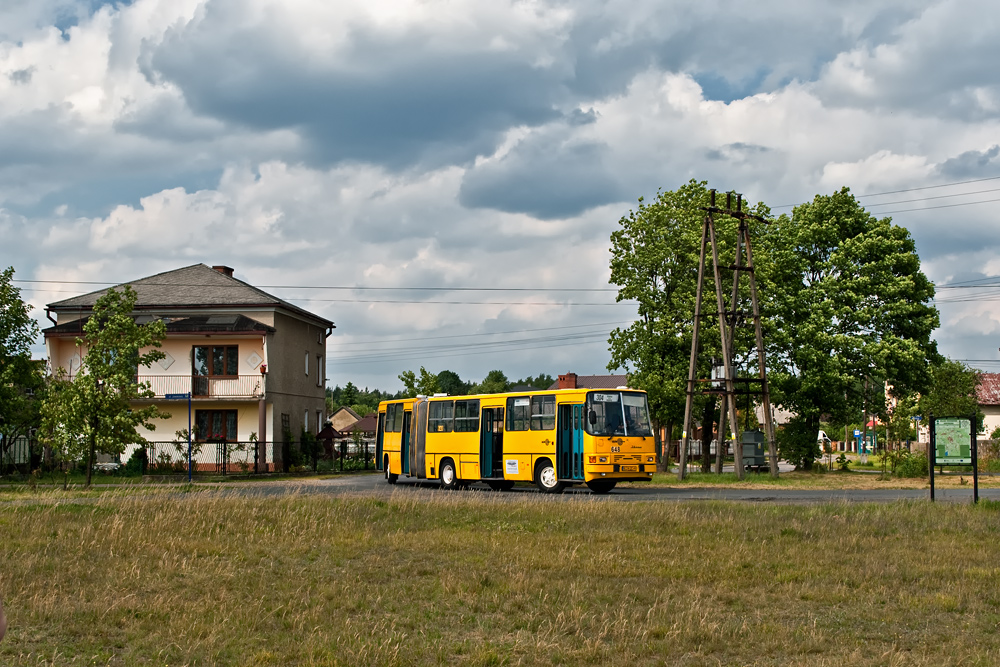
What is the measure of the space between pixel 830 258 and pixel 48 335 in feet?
110

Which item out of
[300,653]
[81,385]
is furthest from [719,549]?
[81,385]

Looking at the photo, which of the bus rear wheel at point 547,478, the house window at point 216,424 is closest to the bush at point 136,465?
the house window at point 216,424

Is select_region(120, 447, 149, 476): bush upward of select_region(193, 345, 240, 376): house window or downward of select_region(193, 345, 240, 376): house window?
downward

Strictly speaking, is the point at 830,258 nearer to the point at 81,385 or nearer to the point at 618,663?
the point at 81,385

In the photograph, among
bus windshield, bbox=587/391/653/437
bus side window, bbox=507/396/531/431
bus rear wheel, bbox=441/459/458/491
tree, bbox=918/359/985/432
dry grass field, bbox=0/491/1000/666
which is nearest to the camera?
dry grass field, bbox=0/491/1000/666

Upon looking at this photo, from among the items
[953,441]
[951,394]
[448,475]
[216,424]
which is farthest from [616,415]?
[951,394]

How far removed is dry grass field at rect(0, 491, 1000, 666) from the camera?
795cm

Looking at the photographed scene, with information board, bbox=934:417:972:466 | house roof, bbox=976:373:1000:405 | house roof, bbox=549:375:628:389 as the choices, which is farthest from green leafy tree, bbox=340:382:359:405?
information board, bbox=934:417:972:466

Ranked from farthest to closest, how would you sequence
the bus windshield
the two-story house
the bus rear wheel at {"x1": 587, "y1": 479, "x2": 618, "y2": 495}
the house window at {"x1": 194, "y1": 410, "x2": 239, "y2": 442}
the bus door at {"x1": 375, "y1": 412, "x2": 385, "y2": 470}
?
the house window at {"x1": 194, "y1": 410, "x2": 239, "y2": 442} < the two-story house < the bus door at {"x1": 375, "y1": 412, "x2": 385, "y2": 470} < the bus rear wheel at {"x1": 587, "y1": 479, "x2": 618, "y2": 495} < the bus windshield

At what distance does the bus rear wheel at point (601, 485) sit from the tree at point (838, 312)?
14611 mm

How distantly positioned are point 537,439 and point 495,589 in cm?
1843

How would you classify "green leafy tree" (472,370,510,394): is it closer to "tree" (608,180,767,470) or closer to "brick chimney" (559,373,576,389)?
"brick chimney" (559,373,576,389)

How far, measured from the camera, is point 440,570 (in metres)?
11.5

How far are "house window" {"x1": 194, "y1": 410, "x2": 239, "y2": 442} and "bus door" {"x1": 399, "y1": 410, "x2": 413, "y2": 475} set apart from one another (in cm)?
1446
